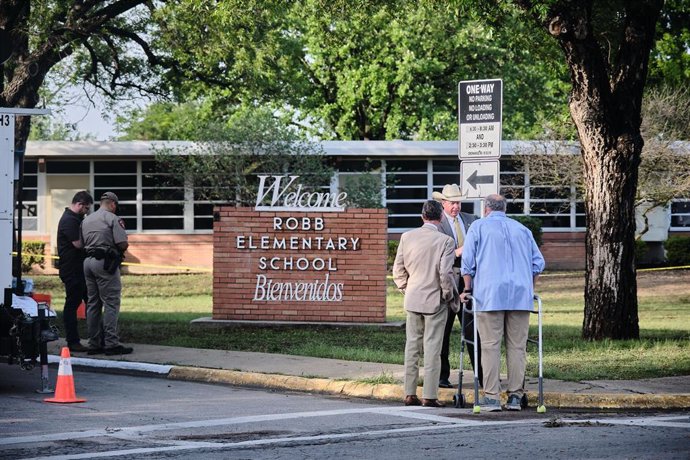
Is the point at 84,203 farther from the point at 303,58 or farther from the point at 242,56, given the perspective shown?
the point at 303,58

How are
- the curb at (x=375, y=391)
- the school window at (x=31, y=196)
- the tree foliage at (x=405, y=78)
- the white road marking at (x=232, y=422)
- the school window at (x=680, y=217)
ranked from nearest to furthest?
the white road marking at (x=232, y=422), the curb at (x=375, y=391), the school window at (x=31, y=196), the school window at (x=680, y=217), the tree foliage at (x=405, y=78)

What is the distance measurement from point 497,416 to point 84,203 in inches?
277

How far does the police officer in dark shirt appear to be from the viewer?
1554 centimetres

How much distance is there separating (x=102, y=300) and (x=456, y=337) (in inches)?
207

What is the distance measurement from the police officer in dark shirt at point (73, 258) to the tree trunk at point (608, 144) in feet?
22.1

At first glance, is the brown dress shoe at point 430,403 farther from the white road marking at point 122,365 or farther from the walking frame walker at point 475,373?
the white road marking at point 122,365

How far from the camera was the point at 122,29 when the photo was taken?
2588cm

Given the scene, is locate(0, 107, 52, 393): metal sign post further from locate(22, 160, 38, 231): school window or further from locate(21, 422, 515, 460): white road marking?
locate(22, 160, 38, 231): school window

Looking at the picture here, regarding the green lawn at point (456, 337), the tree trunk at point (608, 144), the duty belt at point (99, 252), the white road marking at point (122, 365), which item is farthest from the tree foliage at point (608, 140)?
the duty belt at point (99, 252)

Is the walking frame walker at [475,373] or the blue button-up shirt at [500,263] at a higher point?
the blue button-up shirt at [500,263]

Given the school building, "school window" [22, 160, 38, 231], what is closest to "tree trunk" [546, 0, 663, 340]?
the school building

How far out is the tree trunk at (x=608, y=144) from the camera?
1636cm

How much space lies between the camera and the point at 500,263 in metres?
11.0

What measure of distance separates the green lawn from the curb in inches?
46.7
